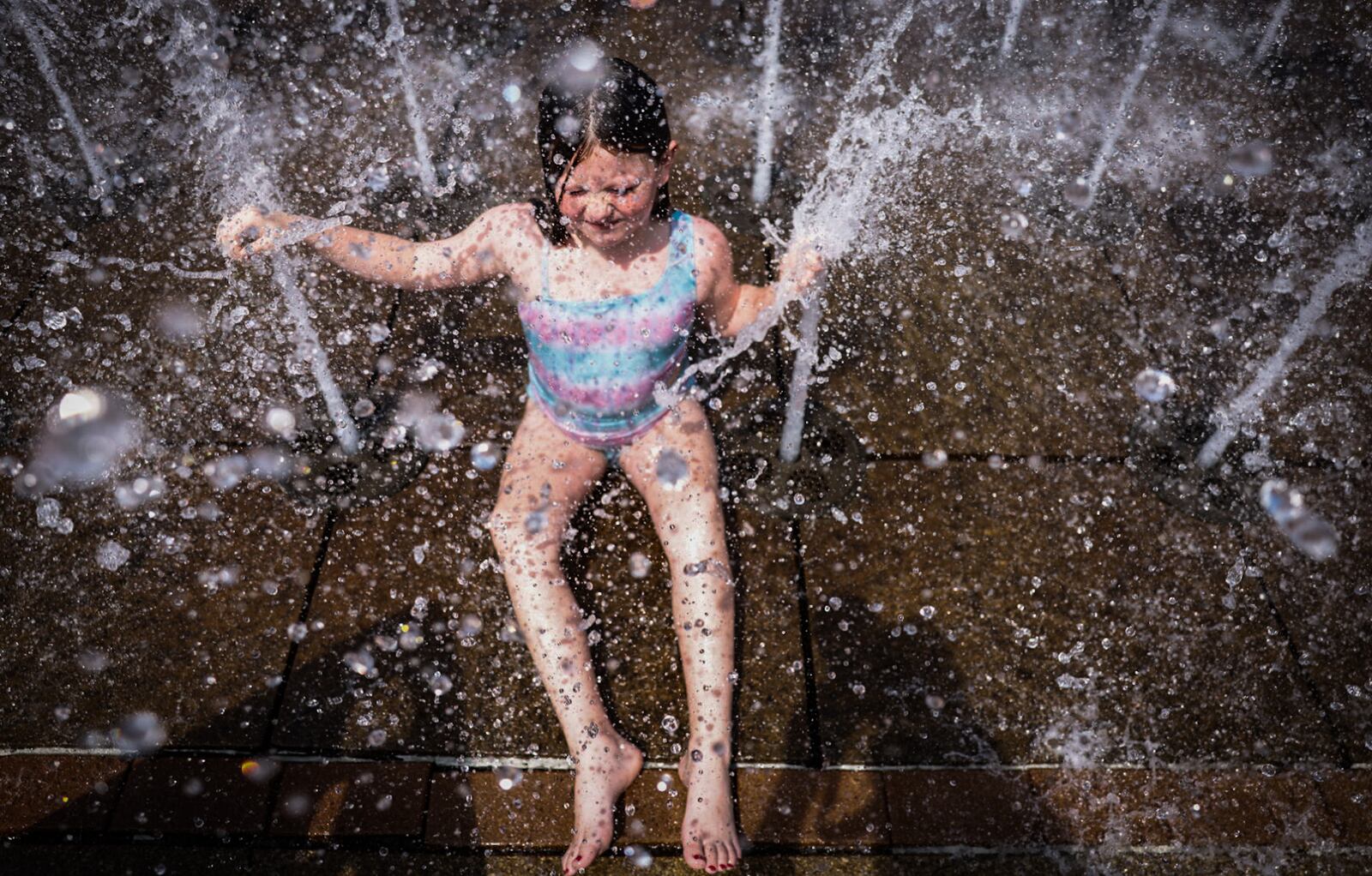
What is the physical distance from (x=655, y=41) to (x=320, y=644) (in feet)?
10.8

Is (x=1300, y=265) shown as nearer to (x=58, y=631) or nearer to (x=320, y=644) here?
(x=320, y=644)

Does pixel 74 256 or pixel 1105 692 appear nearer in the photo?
pixel 1105 692

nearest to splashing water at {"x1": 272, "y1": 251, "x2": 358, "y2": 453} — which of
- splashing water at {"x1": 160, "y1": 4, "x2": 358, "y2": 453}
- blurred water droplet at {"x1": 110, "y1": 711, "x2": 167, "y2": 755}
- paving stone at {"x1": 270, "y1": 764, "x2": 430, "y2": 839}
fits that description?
splashing water at {"x1": 160, "y1": 4, "x2": 358, "y2": 453}

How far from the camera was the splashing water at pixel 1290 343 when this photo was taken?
9.91 ft

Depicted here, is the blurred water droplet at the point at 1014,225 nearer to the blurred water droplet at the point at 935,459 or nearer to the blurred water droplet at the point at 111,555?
the blurred water droplet at the point at 935,459

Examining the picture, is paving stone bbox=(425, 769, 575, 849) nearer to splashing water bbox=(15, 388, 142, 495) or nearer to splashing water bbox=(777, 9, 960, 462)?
splashing water bbox=(15, 388, 142, 495)

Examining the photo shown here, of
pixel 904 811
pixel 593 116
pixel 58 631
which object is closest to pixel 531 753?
pixel 904 811

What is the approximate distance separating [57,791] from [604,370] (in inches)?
63.9

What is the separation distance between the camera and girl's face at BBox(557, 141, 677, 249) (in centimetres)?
220

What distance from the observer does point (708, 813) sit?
2170 millimetres

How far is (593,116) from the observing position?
83.8 inches

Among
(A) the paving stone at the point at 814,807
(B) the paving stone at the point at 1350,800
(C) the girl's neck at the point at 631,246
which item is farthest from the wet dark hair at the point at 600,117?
(B) the paving stone at the point at 1350,800

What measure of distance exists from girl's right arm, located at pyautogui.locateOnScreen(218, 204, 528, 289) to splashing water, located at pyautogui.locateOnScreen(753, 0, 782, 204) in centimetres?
143

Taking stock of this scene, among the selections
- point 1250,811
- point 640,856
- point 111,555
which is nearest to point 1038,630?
point 1250,811
